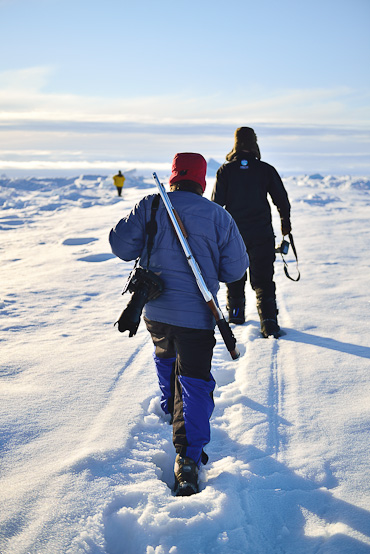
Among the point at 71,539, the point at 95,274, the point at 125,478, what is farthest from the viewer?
the point at 95,274

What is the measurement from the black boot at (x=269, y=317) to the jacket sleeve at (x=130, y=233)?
219cm

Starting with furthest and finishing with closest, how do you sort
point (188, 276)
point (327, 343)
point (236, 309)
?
point (236, 309), point (327, 343), point (188, 276)

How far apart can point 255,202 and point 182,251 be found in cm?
208

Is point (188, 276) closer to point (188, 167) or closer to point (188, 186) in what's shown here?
point (188, 186)

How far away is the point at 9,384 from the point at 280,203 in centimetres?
296

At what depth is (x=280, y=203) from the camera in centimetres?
402

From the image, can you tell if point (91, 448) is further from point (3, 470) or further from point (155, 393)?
Answer: point (155, 393)

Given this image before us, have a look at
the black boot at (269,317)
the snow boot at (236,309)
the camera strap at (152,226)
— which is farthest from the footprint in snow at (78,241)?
the camera strap at (152,226)

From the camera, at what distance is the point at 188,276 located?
2189 millimetres

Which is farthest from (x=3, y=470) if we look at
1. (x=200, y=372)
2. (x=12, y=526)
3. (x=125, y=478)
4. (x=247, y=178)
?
(x=247, y=178)

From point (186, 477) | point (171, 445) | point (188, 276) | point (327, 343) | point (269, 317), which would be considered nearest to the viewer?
point (186, 477)

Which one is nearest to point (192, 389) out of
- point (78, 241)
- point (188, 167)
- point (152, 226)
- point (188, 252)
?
point (188, 252)

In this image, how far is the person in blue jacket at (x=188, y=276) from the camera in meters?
2.15

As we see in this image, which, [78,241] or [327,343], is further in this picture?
[78,241]
